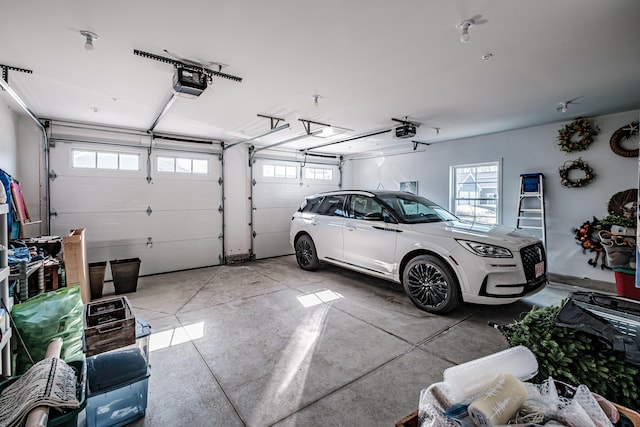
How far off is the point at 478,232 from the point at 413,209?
1076 millimetres

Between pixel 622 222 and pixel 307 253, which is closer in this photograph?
pixel 622 222

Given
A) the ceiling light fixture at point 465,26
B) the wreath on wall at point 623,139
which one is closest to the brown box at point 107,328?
the ceiling light fixture at point 465,26

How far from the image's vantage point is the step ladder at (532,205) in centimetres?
474

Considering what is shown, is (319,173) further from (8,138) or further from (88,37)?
(88,37)

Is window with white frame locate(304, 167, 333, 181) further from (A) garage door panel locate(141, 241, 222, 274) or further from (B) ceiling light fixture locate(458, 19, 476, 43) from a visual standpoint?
(B) ceiling light fixture locate(458, 19, 476, 43)

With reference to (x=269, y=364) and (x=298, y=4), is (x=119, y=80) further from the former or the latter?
(x=269, y=364)

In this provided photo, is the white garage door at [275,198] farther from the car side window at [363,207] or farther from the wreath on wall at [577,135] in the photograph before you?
the wreath on wall at [577,135]

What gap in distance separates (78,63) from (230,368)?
10.2 feet

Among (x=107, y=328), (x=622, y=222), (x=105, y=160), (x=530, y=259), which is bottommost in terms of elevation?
(x=107, y=328)

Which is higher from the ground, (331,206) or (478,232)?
(331,206)

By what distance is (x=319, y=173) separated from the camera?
26.0ft

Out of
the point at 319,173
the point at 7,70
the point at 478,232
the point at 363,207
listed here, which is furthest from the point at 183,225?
the point at 478,232

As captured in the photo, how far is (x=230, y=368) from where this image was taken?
236 cm

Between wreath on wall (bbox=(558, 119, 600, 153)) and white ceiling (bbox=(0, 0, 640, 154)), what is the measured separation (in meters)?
0.22
